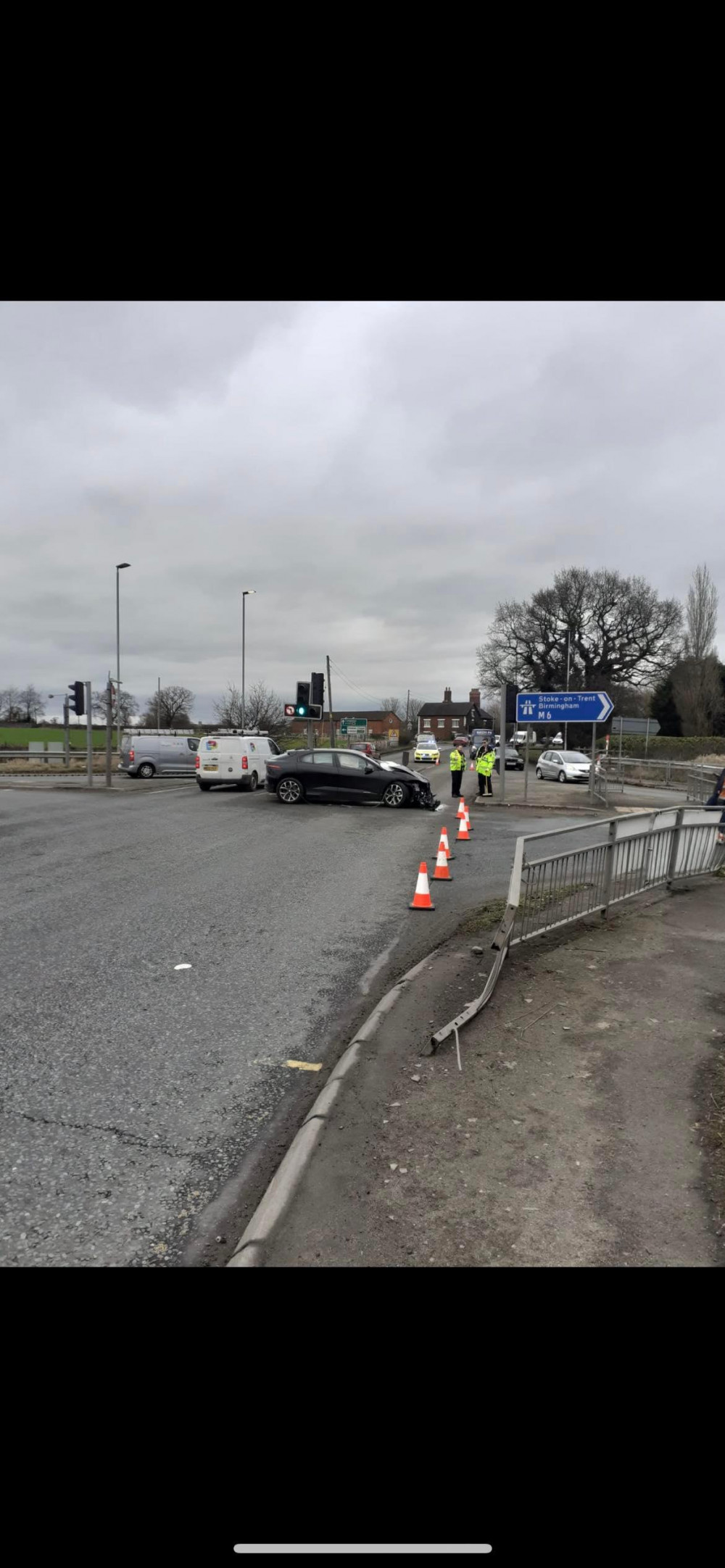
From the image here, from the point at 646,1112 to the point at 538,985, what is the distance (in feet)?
6.05

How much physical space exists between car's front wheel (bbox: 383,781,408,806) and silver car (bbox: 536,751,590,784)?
14.7 meters

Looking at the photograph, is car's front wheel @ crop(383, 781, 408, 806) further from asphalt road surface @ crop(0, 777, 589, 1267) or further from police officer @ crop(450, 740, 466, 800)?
asphalt road surface @ crop(0, 777, 589, 1267)

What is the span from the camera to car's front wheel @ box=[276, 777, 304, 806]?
17.9m

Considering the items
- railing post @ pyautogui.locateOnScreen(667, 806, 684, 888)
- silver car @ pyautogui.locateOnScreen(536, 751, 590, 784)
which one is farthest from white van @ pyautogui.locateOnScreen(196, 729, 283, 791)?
railing post @ pyautogui.locateOnScreen(667, 806, 684, 888)

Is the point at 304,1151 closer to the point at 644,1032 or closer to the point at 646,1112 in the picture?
the point at 646,1112

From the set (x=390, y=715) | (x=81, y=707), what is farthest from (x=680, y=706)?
(x=390, y=715)

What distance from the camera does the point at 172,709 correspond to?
65.9 meters

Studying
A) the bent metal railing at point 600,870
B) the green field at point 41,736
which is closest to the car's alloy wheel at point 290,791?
the bent metal railing at point 600,870

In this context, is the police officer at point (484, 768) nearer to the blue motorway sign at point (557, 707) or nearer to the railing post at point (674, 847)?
the blue motorway sign at point (557, 707)

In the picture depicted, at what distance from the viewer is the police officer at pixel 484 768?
2038cm

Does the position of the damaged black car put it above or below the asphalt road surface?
above

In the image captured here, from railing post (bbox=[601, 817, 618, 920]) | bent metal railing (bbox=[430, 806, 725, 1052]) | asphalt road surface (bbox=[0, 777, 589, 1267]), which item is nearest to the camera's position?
asphalt road surface (bbox=[0, 777, 589, 1267])

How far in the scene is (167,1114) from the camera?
3537mm
